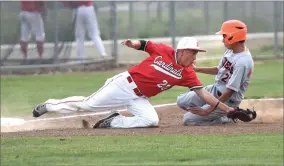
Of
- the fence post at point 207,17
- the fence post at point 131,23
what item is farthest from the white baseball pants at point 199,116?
the fence post at point 207,17

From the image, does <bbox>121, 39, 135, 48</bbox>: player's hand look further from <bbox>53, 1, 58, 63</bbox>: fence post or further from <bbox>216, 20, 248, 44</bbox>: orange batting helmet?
<bbox>53, 1, 58, 63</bbox>: fence post

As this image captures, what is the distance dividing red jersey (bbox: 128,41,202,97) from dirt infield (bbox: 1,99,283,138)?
0.55m

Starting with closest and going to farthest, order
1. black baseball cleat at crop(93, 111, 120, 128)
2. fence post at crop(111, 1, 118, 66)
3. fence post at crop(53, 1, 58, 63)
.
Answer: black baseball cleat at crop(93, 111, 120, 128) → fence post at crop(53, 1, 58, 63) → fence post at crop(111, 1, 118, 66)

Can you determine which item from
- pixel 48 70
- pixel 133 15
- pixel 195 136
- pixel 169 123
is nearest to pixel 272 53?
pixel 133 15

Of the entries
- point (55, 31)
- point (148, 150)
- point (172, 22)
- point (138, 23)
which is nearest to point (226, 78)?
point (148, 150)

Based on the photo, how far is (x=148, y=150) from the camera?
336 inches

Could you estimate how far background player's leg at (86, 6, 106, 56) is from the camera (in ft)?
65.7

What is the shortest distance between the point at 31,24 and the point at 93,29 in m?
1.77

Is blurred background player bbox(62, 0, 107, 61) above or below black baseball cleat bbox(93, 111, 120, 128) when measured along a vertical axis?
below

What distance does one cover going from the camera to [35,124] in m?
12.6

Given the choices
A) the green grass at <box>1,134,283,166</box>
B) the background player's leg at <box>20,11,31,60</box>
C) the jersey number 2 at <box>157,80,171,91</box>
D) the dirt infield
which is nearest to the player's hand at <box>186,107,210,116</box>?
the dirt infield

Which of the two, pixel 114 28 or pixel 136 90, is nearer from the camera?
pixel 136 90

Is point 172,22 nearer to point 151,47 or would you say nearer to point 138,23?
point 138,23

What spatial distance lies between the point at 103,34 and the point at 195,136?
11.4 metres
